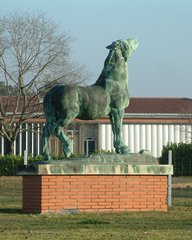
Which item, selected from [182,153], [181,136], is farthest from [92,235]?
[181,136]

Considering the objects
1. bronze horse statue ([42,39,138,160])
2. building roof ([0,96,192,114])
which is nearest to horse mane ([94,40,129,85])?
bronze horse statue ([42,39,138,160])

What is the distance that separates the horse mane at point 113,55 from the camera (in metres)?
10.5

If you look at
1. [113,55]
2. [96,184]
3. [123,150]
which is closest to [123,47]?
[113,55]

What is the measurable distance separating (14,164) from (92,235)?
62.0 ft

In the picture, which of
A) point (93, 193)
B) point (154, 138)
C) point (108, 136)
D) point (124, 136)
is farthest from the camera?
point (108, 136)

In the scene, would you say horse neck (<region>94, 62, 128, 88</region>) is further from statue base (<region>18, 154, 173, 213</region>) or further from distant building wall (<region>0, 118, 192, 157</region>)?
distant building wall (<region>0, 118, 192, 157</region>)

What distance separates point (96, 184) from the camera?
32.5 ft

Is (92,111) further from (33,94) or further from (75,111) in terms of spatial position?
(33,94)

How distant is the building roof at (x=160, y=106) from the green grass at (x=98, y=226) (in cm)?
2575

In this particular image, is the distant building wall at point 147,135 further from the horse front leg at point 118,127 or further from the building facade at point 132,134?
the horse front leg at point 118,127

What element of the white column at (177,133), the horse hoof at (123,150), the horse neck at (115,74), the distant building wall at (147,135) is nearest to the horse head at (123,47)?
the horse neck at (115,74)

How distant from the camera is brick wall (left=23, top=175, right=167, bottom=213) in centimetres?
959

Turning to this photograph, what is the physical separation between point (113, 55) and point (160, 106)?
2789 centimetres

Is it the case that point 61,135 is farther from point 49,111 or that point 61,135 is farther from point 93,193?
point 93,193
